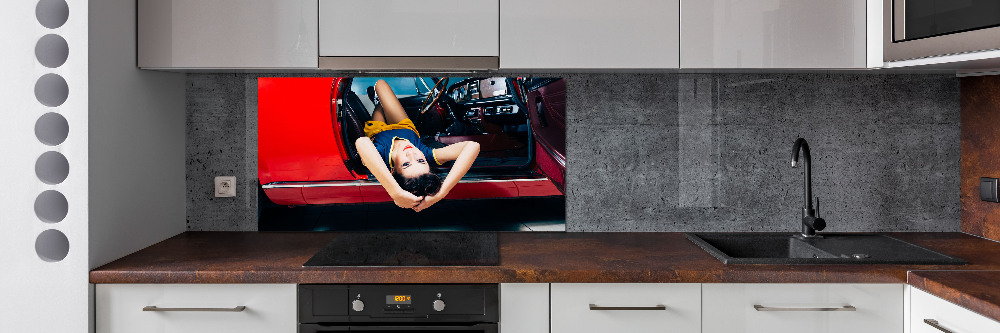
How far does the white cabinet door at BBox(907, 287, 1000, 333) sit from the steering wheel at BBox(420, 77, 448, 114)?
1.56m

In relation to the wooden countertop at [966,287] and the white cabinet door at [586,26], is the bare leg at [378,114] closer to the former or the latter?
the white cabinet door at [586,26]

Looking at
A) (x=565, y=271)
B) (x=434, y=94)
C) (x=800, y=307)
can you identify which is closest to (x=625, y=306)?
(x=565, y=271)

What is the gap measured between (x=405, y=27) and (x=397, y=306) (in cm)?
84

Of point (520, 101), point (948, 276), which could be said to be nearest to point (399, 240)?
point (520, 101)

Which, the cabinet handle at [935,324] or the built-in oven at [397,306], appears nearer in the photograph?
the cabinet handle at [935,324]

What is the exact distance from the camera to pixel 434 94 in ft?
7.74

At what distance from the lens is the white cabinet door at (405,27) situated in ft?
6.51

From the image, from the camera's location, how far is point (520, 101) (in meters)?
2.35

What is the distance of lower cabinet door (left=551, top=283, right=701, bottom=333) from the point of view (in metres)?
1.74
